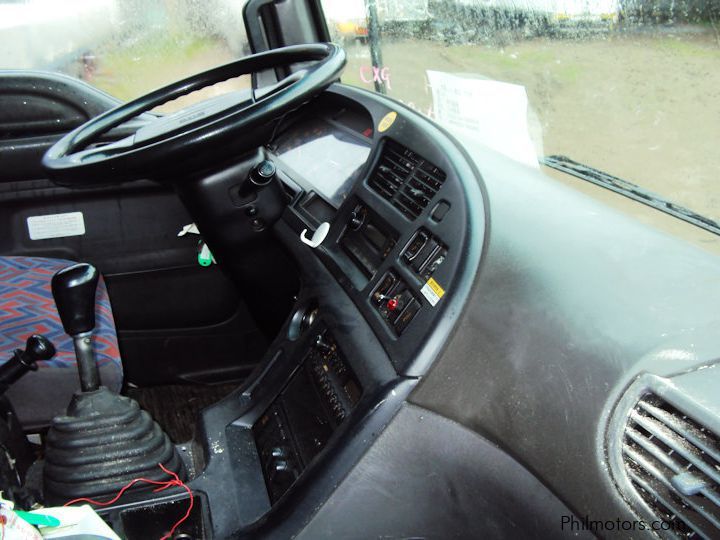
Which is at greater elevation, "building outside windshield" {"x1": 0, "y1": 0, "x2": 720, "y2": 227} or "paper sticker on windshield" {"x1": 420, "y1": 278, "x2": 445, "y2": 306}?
"building outside windshield" {"x1": 0, "y1": 0, "x2": 720, "y2": 227}

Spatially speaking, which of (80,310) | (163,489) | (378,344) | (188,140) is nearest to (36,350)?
(80,310)

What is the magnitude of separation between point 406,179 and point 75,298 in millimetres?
571

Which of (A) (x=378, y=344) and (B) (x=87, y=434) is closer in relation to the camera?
(A) (x=378, y=344)

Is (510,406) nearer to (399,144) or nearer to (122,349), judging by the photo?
(399,144)

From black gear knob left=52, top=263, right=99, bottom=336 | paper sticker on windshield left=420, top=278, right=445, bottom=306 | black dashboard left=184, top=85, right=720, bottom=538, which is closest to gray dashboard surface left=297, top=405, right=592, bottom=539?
black dashboard left=184, top=85, right=720, bottom=538

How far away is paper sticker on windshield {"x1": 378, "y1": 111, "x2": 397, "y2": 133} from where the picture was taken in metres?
1.33

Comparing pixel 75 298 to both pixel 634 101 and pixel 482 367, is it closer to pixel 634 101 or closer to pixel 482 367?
pixel 482 367

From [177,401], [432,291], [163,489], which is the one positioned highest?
[432,291]

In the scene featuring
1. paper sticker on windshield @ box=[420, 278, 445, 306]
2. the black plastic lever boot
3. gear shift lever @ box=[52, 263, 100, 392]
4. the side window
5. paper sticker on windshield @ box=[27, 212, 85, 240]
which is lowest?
paper sticker on windshield @ box=[27, 212, 85, 240]

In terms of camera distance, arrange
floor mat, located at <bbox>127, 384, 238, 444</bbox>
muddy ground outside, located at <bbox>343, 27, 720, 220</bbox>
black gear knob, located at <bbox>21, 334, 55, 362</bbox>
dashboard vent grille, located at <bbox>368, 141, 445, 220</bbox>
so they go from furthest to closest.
A: floor mat, located at <bbox>127, 384, 238, 444</bbox>
black gear knob, located at <bbox>21, 334, 55, 362</bbox>
dashboard vent grille, located at <bbox>368, 141, 445, 220</bbox>
muddy ground outside, located at <bbox>343, 27, 720, 220</bbox>

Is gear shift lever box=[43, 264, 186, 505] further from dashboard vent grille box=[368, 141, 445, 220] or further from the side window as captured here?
the side window

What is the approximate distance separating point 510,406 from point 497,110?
1.88ft

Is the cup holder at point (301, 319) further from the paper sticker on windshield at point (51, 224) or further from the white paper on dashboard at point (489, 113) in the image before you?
the paper sticker on windshield at point (51, 224)

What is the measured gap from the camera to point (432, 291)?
0.99 m
